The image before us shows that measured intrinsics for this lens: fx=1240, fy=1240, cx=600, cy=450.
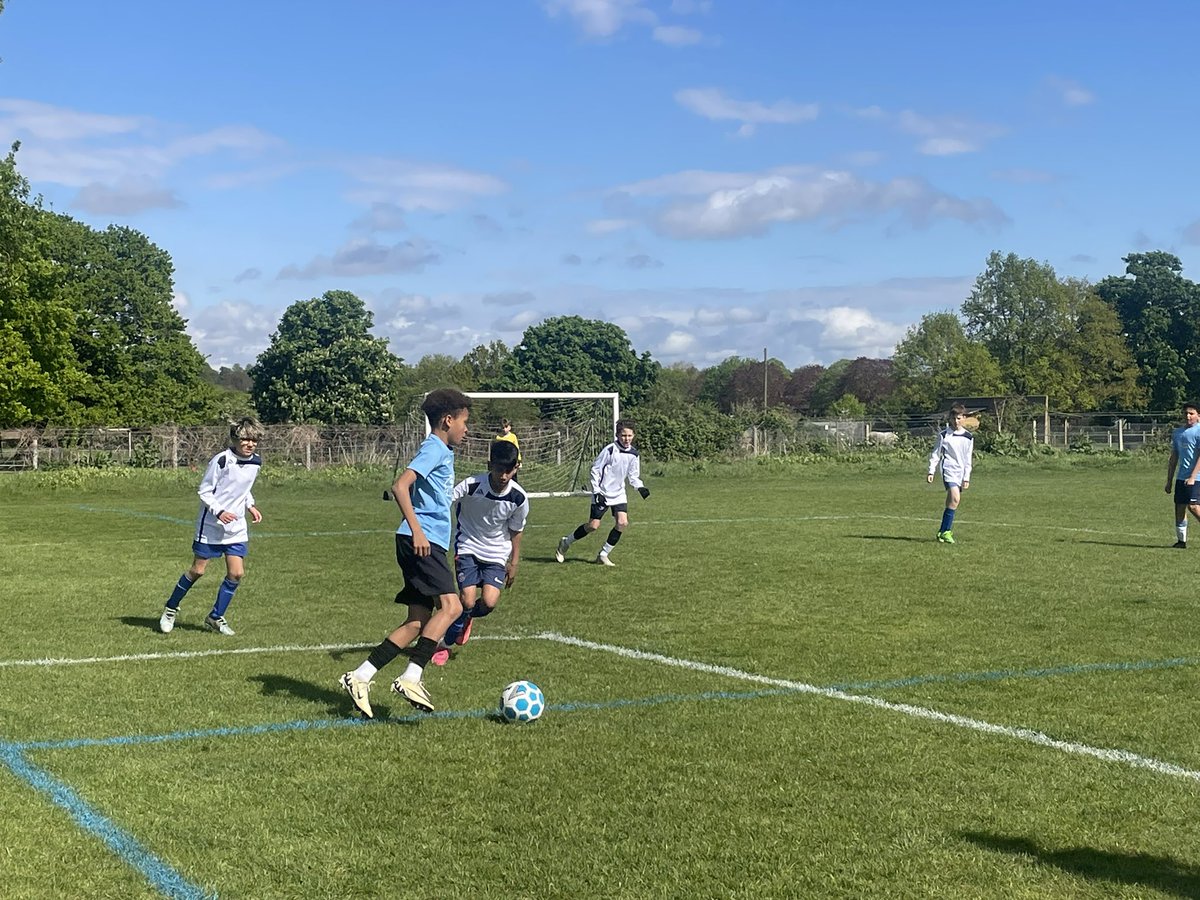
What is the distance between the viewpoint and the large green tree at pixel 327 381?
236ft

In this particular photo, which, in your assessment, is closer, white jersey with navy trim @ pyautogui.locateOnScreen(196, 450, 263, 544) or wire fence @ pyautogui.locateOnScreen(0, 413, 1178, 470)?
white jersey with navy trim @ pyautogui.locateOnScreen(196, 450, 263, 544)

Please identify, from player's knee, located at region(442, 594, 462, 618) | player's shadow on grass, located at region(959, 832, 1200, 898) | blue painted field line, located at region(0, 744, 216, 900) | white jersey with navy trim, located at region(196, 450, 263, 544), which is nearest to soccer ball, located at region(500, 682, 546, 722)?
player's knee, located at region(442, 594, 462, 618)

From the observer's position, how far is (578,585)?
47.4 feet

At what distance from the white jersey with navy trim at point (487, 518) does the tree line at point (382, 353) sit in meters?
36.2

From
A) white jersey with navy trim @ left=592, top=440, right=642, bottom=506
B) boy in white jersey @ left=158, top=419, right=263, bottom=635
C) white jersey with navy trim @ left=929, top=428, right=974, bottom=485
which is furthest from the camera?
white jersey with navy trim @ left=929, top=428, right=974, bottom=485

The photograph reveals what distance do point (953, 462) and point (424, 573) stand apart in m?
13.2

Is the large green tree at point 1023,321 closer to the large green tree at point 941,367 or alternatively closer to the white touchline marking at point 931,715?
the large green tree at point 941,367

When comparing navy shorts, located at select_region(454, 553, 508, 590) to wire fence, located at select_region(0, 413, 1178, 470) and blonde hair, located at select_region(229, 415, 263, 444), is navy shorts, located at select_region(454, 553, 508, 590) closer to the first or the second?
blonde hair, located at select_region(229, 415, 263, 444)

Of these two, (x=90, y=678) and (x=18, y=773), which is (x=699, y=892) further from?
(x=90, y=678)

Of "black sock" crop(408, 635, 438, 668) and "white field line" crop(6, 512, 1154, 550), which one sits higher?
"black sock" crop(408, 635, 438, 668)

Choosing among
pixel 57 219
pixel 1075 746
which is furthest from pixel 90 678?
pixel 57 219

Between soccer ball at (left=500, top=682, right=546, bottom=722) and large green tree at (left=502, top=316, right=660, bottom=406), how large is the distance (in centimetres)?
8254

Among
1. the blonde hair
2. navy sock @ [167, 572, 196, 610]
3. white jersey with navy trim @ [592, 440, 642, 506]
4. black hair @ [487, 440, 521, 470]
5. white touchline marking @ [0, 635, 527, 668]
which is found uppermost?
the blonde hair

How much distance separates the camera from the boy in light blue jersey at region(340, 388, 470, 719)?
735cm
